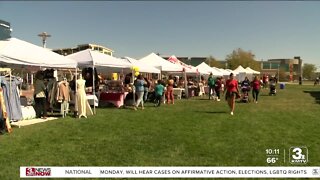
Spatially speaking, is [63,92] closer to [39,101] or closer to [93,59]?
[39,101]

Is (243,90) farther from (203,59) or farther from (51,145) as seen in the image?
(203,59)

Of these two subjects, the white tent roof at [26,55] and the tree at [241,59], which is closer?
the white tent roof at [26,55]

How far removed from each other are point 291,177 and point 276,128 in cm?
515

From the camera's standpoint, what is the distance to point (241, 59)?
101125 millimetres

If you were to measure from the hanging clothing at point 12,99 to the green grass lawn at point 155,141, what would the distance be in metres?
0.45

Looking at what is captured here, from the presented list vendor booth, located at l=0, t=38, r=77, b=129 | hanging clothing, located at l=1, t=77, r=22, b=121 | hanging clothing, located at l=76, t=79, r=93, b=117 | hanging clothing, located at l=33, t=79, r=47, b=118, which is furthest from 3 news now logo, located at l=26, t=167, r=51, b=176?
hanging clothing, located at l=76, t=79, r=93, b=117

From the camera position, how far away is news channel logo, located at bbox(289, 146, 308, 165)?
21.6 ft

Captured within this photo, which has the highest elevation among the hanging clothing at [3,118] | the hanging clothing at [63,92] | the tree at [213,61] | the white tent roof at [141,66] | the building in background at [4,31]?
the tree at [213,61]

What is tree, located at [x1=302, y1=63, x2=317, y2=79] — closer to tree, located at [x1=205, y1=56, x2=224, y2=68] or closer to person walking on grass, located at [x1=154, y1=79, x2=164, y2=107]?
tree, located at [x1=205, y1=56, x2=224, y2=68]

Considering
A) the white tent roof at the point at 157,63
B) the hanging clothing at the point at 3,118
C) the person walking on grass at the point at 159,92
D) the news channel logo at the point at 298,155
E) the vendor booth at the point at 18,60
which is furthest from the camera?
the white tent roof at the point at 157,63

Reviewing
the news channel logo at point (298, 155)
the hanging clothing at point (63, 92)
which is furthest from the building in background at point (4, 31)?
the news channel logo at point (298, 155)

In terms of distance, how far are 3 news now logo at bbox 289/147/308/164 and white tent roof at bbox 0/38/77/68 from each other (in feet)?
25.9

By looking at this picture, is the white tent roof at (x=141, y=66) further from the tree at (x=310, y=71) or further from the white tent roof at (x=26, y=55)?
the tree at (x=310, y=71)

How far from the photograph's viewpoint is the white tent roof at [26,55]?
1095 cm
